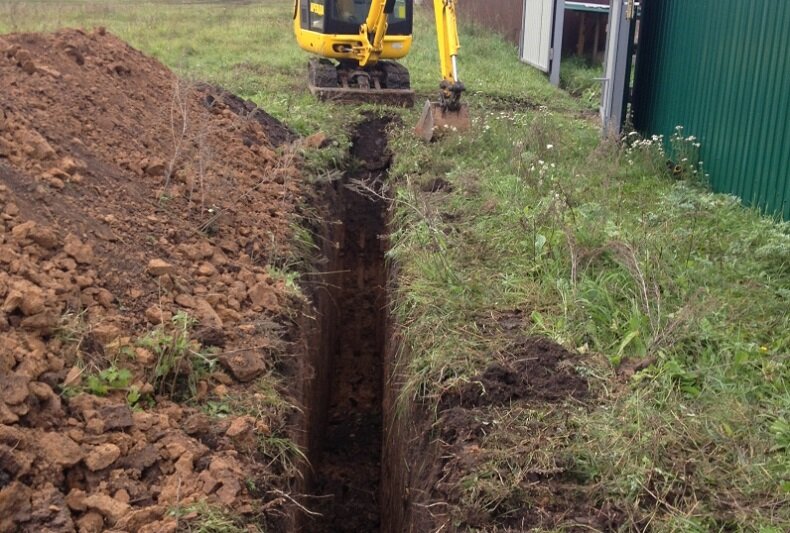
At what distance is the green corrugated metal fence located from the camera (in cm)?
635

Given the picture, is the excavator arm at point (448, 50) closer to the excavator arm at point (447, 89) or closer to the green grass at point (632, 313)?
the excavator arm at point (447, 89)

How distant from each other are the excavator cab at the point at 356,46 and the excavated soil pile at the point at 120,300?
201 inches

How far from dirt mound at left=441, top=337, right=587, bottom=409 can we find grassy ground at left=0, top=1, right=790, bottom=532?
0.10 m

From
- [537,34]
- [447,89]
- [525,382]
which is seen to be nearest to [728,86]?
[447,89]

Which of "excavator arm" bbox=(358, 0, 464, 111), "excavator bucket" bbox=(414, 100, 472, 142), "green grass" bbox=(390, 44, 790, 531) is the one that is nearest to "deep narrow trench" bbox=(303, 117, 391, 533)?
"excavator bucket" bbox=(414, 100, 472, 142)

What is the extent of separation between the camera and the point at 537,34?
1705cm

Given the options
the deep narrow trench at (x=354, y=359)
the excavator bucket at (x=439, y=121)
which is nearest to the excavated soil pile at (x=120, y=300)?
the deep narrow trench at (x=354, y=359)

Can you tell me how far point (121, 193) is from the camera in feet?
17.6

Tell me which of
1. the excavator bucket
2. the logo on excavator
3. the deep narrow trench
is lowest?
the deep narrow trench

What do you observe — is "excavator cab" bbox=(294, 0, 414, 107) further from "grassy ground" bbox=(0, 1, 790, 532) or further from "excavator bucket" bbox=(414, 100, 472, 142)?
"grassy ground" bbox=(0, 1, 790, 532)

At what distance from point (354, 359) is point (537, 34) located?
1144 centimetres

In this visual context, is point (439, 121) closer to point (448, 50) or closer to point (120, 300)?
point (448, 50)

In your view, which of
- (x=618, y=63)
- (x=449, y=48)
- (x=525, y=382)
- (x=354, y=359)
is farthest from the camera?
(x=618, y=63)

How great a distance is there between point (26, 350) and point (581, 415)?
2586mm
